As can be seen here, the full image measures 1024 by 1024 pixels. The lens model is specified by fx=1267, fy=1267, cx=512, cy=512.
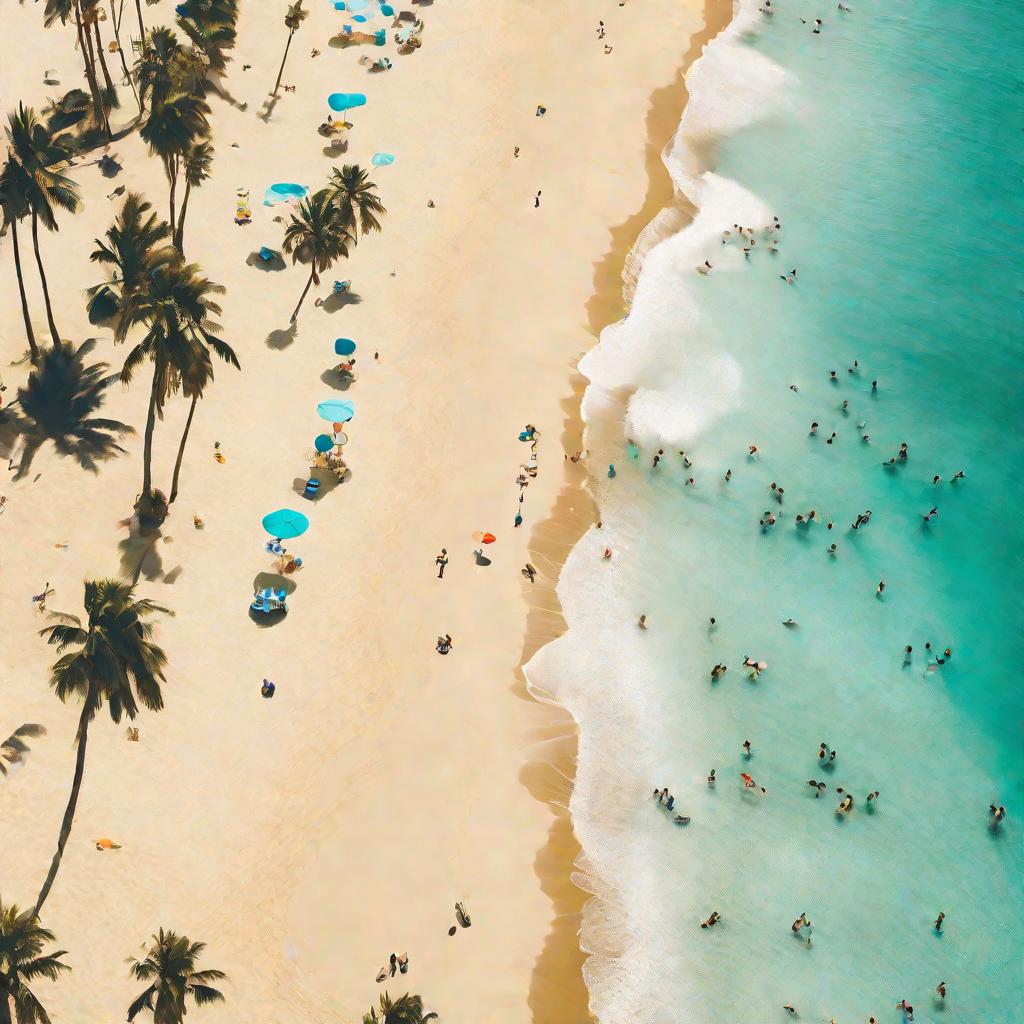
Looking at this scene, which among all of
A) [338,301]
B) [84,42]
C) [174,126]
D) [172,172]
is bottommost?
[338,301]

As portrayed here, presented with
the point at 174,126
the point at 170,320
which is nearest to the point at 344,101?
the point at 174,126

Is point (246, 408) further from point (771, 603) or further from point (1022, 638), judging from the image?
point (1022, 638)

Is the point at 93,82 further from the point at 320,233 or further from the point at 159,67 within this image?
the point at 320,233

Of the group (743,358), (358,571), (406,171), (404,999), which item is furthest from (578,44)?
(404,999)

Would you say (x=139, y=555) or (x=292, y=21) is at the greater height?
(x=292, y=21)

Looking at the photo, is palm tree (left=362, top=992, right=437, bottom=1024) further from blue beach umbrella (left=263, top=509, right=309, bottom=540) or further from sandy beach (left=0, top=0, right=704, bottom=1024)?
blue beach umbrella (left=263, top=509, right=309, bottom=540)

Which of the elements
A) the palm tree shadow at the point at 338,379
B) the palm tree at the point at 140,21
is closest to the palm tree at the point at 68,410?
the palm tree shadow at the point at 338,379

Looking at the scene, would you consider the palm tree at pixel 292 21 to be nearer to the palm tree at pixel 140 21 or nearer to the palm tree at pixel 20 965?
the palm tree at pixel 140 21
